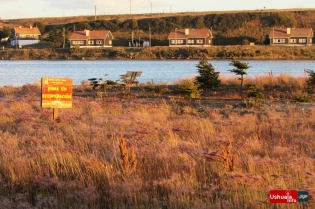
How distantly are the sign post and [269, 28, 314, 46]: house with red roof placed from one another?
89742 mm

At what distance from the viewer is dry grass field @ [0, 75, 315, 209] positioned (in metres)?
6.60

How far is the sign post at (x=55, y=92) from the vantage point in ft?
41.4

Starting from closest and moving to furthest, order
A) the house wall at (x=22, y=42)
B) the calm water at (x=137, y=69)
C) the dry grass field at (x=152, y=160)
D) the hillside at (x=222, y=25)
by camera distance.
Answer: the dry grass field at (x=152, y=160)
the calm water at (x=137, y=69)
the hillside at (x=222, y=25)
the house wall at (x=22, y=42)

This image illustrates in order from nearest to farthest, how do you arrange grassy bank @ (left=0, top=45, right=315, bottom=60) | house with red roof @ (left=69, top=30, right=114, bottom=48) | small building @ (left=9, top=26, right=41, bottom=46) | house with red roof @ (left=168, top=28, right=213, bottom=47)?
grassy bank @ (left=0, top=45, right=315, bottom=60) < house with red roof @ (left=168, top=28, right=213, bottom=47) < house with red roof @ (left=69, top=30, right=114, bottom=48) < small building @ (left=9, top=26, right=41, bottom=46)

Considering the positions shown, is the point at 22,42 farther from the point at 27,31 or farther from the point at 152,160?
the point at 152,160

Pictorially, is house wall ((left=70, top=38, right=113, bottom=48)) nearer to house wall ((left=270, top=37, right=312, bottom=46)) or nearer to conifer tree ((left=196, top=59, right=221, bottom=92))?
house wall ((left=270, top=37, right=312, bottom=46))

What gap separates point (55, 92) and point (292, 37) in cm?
9244

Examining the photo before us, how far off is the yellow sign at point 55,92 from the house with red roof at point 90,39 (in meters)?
95.5

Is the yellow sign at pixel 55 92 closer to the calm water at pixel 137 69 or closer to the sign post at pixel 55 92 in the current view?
the sign post at pixel 55 92

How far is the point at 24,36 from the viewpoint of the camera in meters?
124

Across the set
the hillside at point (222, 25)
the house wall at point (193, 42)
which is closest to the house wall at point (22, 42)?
the hillside at point (222, 25)

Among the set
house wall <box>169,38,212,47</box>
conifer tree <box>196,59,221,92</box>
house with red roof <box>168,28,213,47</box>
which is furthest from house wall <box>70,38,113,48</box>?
conifer tree <box>196,59,221,92</box>

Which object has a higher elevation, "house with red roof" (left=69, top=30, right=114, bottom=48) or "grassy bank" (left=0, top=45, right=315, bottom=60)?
"house with red roof" (left=69, top=30, right=114, bottom=48)

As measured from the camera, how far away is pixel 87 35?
354ft
